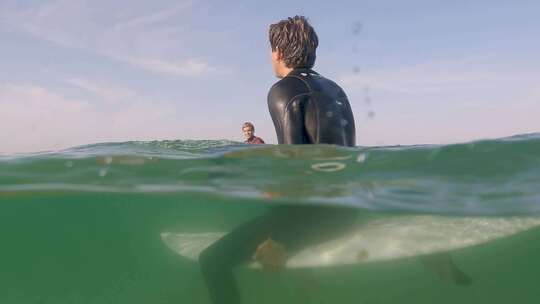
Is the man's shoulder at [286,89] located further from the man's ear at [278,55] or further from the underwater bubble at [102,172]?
the underwater bubble at [102,172]

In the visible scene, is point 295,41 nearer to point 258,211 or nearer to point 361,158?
point 361,158

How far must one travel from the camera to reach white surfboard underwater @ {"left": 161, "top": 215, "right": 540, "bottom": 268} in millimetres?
5363

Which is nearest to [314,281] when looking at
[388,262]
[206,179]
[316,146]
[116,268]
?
[388,262]

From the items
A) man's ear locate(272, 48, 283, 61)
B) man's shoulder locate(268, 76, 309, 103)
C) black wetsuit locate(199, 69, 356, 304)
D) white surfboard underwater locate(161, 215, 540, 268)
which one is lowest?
white surfboard underwater locate(161, 215, 540, 268)

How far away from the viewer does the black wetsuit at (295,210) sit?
12.9ft

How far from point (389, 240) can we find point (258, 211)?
6.36ft

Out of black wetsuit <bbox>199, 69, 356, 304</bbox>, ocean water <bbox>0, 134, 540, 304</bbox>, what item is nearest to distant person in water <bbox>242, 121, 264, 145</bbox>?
ocean water <bbox>0, 134, 540, 304</bbox>

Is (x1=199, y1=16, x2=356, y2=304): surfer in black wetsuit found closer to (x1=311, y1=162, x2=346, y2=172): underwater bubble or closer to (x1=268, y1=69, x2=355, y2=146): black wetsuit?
(x1=268, y1=69, x2=355, y2=146): black wetsuit

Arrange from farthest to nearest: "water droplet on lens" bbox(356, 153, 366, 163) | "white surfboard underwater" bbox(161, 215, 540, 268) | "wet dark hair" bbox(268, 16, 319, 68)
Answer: "water droplet on lens" bbox(356, 153, 366, 163), "white surfboard underwater" bbox(161, 215, 540, 268), "wet dark hair" bbox(268, 16, 319, 68)

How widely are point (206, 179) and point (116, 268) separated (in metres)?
2.32

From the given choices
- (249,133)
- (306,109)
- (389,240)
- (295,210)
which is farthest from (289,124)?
(249,133)

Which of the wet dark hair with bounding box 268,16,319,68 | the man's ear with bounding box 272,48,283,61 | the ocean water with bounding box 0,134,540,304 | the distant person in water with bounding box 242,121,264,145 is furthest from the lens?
the distant person in water with bounding box 242,121,264,145

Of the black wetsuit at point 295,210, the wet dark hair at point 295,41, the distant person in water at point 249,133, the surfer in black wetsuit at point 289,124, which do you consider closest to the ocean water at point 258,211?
the black wetsuit at point 295,210

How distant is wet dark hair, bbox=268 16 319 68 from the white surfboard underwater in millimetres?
A: 2410
